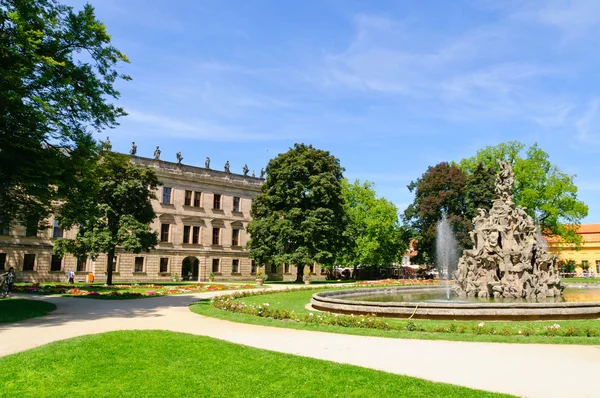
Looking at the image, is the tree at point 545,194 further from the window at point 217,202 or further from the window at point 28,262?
the window at point 28,262

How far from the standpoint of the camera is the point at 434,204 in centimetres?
5181

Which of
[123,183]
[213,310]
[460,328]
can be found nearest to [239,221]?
[123,183]

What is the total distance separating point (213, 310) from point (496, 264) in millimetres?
13987

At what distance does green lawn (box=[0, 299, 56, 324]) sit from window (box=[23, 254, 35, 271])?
2754 centimetres

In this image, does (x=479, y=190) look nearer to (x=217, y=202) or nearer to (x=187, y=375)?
(x=217, y=202)

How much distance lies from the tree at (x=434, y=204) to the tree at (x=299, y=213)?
11949 millimetres

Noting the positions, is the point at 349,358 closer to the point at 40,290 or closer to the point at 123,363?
the point at 123,363

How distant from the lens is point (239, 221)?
193ft

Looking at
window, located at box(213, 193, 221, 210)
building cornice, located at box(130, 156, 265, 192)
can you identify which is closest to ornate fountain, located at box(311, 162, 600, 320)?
building cornice, located at box(130, 156, 265, 192)

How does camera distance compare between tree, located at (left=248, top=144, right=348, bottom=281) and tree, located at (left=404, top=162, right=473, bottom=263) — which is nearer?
tree, located at (left=248, top=144, right=348, bottom=281)

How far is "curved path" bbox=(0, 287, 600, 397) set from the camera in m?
7.17

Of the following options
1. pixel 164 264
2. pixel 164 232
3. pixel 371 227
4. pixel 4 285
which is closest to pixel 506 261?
pixel 4 285

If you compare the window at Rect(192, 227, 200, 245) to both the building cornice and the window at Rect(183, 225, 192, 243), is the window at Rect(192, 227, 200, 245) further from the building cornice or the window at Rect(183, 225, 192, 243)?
the building cornice

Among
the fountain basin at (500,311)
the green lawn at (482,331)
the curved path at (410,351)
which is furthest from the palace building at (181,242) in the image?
the fountain basin at (500,311)
